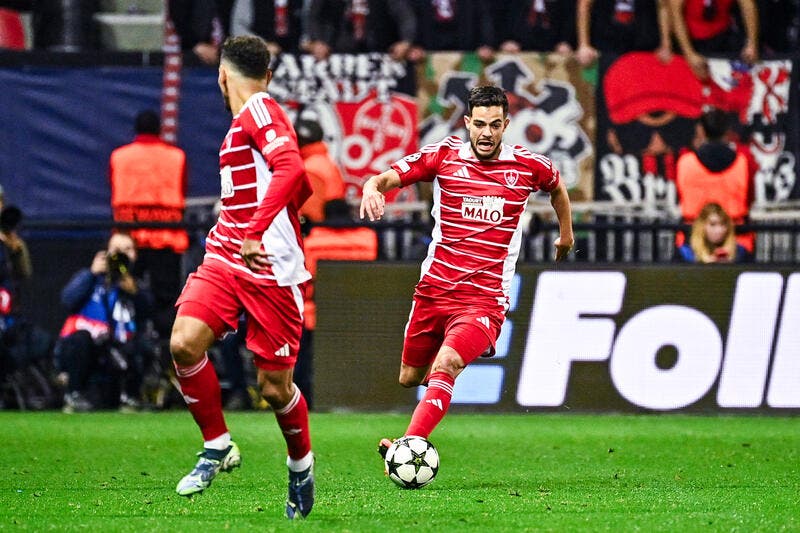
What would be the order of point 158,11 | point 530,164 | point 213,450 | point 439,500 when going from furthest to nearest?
point 158,11
point 530,164
point 439,500
point 213,450

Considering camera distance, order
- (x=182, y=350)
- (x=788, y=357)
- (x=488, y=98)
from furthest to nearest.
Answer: (x=788, y=357) < (x=488, y=98) < (x=182, y=350)

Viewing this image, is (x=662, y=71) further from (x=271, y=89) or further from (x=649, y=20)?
(x=271, y=89)

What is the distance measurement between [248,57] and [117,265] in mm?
6120

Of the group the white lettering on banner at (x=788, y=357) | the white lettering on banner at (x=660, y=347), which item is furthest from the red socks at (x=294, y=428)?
the white lettering on banner at (x=788, y=357)

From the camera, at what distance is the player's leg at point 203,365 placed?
6.55 metres

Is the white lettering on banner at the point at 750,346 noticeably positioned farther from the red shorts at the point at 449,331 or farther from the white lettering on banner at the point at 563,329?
the red shorts at the point at 449,331

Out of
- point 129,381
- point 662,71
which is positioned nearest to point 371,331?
point 129,381

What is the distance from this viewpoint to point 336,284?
40.6 feet

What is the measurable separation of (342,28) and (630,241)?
3926 millimetres

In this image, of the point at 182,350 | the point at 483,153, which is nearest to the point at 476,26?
the point at 483,153

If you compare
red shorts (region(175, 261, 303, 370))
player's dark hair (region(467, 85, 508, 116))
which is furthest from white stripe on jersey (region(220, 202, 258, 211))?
player's dark hair (region(467, 85, 508, 116))

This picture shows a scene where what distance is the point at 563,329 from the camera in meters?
12.2

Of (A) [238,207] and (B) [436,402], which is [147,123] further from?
(A) [238,207]

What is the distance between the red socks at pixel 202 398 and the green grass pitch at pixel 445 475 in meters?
0.38
